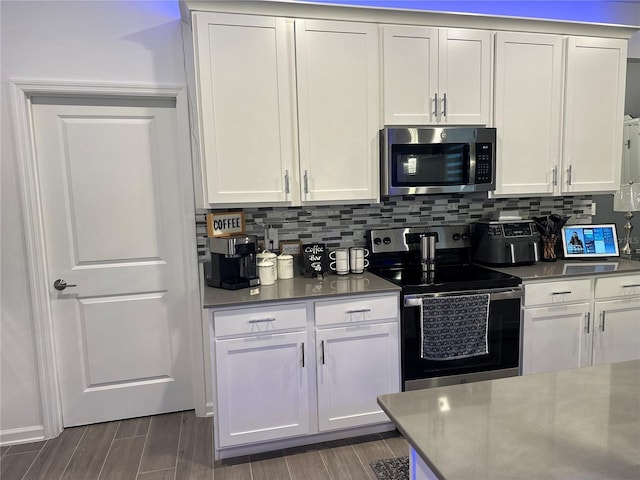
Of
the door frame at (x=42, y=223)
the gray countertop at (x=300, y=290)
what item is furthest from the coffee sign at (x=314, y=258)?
the door frame at (x=42, y=223)

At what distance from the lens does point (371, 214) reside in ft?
9.48

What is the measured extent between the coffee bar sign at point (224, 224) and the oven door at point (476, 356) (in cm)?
106

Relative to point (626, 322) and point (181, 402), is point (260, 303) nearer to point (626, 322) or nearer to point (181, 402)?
point (181, 402)

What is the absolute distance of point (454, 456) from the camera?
0.83m

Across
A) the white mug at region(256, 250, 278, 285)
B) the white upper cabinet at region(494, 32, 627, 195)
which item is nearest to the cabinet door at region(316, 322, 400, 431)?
the white mug at region(256, 250, 278, 285)

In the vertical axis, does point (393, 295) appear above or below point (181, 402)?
above

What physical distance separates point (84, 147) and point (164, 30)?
32.8 inches

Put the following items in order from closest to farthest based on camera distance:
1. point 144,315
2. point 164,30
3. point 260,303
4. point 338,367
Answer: point 260,303, point 338,367, point 164,30, point 144,315

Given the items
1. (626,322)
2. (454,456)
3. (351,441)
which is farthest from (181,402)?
(626,322)

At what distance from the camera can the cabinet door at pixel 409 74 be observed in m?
2.46

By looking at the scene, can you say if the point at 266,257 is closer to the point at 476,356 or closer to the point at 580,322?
the point at 476,356

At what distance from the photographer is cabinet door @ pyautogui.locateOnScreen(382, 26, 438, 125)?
2455 millimetres

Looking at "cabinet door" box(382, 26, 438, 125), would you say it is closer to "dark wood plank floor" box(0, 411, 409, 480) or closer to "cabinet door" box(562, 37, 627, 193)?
"cabinet door" box(562, 37, 627, 193)

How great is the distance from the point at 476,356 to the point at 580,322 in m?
0.75
